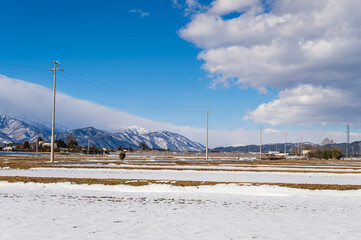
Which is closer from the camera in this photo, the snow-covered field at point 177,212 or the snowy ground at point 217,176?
the snow-covered field at point 177,212

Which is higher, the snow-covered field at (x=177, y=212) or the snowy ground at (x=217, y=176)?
the snow-covered field at (x=177, y=212)

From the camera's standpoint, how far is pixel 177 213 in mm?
13875

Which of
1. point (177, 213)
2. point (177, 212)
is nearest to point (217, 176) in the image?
point (177, 212)

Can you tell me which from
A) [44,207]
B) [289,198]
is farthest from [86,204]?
[289,198]

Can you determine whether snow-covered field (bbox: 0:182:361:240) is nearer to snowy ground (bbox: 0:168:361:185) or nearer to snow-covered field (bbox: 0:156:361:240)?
snow-covered field (bbox: 0:156:361:240)

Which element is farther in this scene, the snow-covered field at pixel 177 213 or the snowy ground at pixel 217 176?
the snowy ground at pixel 217 176

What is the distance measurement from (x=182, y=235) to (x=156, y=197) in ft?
29.3

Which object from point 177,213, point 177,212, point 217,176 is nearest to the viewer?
point 177,213

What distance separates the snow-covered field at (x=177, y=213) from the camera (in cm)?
1028

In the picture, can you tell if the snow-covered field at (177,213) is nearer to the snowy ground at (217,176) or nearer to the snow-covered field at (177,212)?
the snow-covered field at (177,212)

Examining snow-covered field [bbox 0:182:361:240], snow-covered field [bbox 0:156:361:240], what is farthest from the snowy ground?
snow-covered field [bbox 0:182:361:240]

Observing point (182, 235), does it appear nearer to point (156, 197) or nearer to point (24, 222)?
point (24, 222)

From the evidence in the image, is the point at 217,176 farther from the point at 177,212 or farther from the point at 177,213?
the point at 177,213

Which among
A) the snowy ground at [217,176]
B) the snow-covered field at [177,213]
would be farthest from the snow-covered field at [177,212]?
the snowy ground at [217,176]
